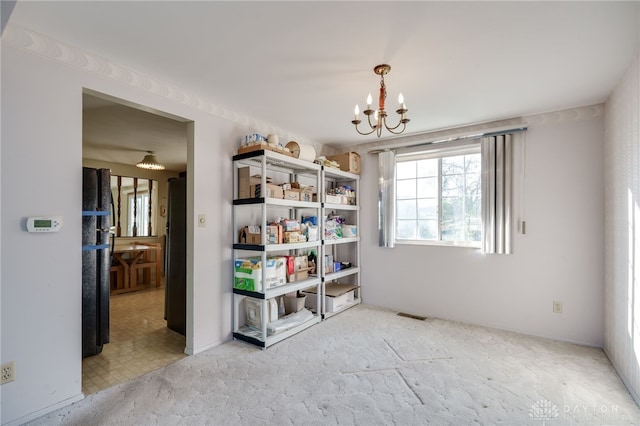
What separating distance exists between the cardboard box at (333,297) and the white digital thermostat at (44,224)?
2.63 meters

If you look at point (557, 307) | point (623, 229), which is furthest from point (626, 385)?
point (623, 229)

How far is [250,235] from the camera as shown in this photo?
9.66ft

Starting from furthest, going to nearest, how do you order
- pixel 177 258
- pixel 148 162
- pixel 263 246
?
1. pixel 148 162
2. pixel 177 258
3. pixel 263 246

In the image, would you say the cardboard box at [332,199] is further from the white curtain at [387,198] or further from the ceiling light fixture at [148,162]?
the ceiling light fixture at [148,162]

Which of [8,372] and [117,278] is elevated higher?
[8,372]

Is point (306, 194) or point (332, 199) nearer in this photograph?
point (306, 194)

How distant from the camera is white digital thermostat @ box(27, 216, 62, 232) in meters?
1.79

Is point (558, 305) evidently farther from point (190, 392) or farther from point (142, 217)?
point (142, 217)

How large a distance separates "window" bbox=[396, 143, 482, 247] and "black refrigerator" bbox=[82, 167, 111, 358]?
334 centimetres

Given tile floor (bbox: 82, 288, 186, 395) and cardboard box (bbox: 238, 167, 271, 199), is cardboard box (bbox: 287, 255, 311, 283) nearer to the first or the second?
cardboard box (bbox: 238, 167, 271, 199)

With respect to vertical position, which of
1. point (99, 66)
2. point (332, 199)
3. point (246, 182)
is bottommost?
point (332, 199)

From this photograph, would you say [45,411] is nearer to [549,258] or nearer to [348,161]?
[348,161]

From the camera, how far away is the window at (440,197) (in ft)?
11.6

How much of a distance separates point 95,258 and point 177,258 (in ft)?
2.50
